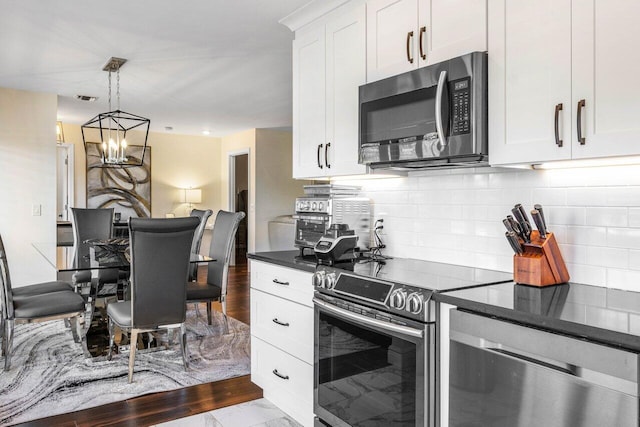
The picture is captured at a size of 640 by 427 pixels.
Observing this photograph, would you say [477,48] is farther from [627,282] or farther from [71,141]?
[71,141]

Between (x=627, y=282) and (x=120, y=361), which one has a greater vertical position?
(x=627, y=282)

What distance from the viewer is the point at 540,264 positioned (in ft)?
5.77

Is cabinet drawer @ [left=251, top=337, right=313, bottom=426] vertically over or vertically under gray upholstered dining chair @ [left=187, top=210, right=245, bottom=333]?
under

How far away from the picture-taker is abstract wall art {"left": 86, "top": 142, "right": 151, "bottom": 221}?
7289 mm

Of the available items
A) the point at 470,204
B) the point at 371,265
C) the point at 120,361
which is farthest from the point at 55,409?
the point at 470,204

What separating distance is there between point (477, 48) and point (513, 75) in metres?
0.22

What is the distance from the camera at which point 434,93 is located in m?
2.02

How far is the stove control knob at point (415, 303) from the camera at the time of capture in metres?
1.69

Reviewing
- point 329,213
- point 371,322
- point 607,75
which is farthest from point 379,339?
point 607,75

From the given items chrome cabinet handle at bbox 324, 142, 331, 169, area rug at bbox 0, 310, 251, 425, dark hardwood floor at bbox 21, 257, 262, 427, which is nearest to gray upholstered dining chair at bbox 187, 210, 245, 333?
area rug at bbox 0, 310, 251, 425

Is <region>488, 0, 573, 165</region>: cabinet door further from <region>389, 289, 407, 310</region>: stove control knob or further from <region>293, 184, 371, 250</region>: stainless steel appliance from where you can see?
<region>293, 184, 371, 250</region>: stainless steel appliance

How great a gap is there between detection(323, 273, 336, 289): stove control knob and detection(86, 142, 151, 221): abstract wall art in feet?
20.1

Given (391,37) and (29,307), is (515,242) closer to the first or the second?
(391,37)

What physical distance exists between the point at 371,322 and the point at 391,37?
4.69ft
